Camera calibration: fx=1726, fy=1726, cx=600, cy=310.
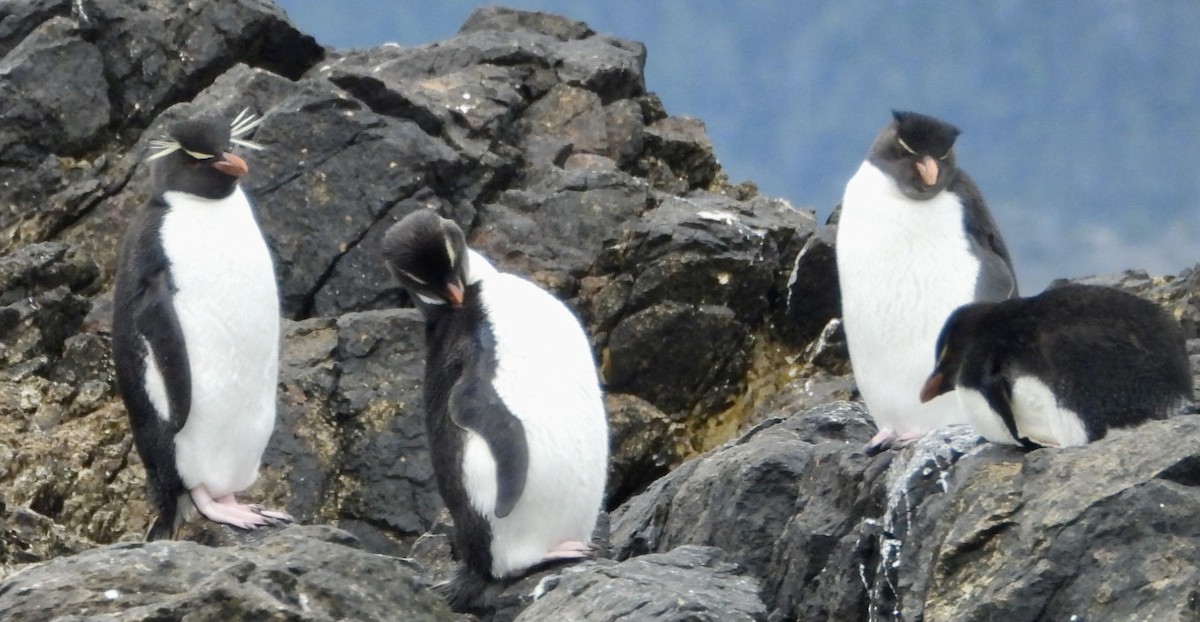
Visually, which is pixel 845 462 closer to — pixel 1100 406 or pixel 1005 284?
pixel 1100 406

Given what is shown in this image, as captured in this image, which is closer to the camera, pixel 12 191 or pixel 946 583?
pixel 946 583

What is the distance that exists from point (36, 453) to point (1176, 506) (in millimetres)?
7471

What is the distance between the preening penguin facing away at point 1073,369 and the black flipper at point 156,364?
4.06 meters

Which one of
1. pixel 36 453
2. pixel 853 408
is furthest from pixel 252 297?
pixel 853 408

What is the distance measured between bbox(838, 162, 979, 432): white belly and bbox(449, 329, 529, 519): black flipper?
2.15 m

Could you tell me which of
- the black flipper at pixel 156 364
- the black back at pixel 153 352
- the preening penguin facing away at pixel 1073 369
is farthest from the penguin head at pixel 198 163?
the preening penguin facing away at pixel 1073 369

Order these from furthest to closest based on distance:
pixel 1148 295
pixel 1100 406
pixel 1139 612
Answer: pixel 1148 295
pixel 1100 406
pixel 1139 612

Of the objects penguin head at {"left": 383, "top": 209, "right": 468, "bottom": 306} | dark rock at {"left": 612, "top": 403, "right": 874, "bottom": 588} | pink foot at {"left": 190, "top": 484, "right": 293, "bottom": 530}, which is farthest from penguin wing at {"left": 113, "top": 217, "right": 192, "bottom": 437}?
dark rock at {"left": 612, "top": 403, "right": 874, "bottom": 588}

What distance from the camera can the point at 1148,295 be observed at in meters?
10.3

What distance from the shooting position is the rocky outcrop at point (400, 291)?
311 inches

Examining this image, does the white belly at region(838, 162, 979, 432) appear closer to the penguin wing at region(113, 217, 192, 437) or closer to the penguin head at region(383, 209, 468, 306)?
the penguin head at region(383, 209, 468, 306)

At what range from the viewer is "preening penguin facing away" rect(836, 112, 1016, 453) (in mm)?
8359

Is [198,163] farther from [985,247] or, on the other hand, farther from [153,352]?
[985,247]

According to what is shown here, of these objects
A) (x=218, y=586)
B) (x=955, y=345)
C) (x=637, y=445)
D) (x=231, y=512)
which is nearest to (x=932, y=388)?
(x=955, y=345)
